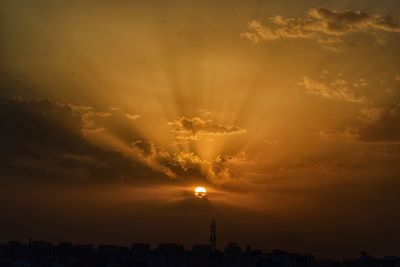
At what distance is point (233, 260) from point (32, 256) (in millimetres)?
46903

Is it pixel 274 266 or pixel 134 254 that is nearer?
pixel 274 266

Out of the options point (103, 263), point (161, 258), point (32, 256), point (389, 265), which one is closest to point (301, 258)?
point (389, 265)

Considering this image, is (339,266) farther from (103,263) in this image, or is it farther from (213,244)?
(103,263)

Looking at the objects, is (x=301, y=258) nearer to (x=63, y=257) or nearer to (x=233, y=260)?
(x=233, y=260)

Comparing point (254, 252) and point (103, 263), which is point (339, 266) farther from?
point (103, 263)

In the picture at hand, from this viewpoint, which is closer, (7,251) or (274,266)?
(274,266)

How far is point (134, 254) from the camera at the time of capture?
6142 inches

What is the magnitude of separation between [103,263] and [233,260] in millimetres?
37717

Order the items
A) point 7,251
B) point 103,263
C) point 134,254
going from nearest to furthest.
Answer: point 103,263, point 134,254, point 7,251

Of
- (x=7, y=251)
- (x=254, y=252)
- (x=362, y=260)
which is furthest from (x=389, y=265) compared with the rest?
(x=7, y=251)

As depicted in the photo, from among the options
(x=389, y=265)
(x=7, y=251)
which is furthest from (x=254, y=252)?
(x=7, y=251)

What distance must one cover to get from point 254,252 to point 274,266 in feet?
103

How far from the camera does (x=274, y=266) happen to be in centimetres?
14212

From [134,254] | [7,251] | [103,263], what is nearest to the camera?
[103,263]
